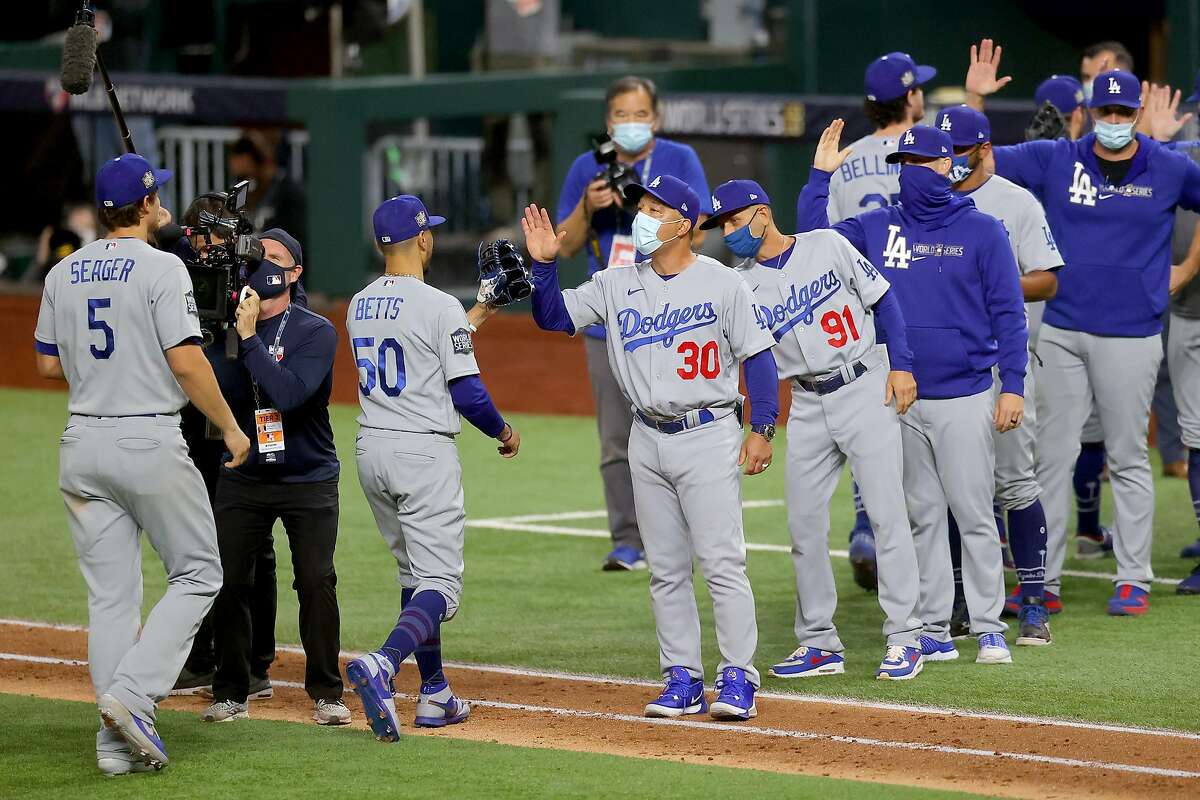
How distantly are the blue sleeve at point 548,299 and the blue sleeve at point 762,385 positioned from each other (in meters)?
0.69

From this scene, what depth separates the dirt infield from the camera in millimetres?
6168

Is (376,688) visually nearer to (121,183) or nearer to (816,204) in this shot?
(121,183)

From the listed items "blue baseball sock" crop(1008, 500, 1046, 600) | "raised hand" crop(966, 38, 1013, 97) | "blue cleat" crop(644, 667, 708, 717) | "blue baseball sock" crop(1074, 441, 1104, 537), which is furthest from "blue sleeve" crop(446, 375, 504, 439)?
"blue baseball sock" crop(1074, 441, 1104, 537)

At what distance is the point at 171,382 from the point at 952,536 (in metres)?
3.67

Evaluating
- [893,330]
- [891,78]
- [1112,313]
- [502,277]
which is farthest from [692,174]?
[502,277]

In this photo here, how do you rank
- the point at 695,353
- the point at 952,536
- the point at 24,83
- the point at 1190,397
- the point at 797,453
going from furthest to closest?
the point at 24,83 → the point at 1190,397 → the point at 952,536 → the point at 797,453 → the point at 695,353

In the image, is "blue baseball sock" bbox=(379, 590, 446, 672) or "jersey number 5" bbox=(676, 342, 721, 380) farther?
"jersey number 5" bbox=(676, 342, 721, 380)

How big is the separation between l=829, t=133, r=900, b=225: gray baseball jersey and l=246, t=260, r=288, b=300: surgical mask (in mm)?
2927

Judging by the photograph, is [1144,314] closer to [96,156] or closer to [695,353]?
[695,353]

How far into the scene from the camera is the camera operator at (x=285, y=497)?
7082mm

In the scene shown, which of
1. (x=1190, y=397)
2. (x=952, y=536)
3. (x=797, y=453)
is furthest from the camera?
(x=1190, y=397)

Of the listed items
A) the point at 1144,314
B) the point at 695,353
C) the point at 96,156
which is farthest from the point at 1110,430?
Answer: the point at 96,156

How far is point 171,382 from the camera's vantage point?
648 cm

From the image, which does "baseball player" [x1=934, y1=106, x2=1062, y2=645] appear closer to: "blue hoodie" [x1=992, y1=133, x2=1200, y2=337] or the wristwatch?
"blue hoodie" [x1=992, y1=133, x2=1200, y2=337]
